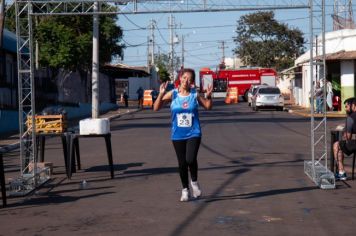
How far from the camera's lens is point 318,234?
8023 mm

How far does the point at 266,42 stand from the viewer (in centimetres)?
8556

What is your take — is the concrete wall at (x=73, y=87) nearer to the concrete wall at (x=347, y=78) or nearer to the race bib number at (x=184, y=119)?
the concrete wall at (x=347, y=78)

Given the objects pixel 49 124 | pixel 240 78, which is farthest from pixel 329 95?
pixel 240 78

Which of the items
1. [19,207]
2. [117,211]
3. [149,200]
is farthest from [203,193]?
[19,207]

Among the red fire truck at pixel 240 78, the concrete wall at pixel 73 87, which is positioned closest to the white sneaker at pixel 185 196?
the concrete wall at pixel 73 87

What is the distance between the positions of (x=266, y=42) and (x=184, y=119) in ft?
251

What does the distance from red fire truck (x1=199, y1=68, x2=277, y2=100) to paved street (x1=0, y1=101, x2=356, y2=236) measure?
49.8 meters

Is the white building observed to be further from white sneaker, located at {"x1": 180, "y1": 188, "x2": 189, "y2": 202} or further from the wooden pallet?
white sneaker, located at {"x1": 180, "y1": 188, "x2": 189, "y2": 202}

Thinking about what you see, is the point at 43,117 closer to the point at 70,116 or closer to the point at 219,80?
the point at 70,116

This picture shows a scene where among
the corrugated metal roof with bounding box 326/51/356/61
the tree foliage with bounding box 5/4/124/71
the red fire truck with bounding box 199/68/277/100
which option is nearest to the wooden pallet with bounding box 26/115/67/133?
the tree foliage with bounding box 5/4/124/71

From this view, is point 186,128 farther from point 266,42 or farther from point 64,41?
point 266,42

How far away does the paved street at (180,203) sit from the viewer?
853cm

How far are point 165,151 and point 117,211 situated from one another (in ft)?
29.8

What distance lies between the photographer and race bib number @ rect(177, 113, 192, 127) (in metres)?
10.3
